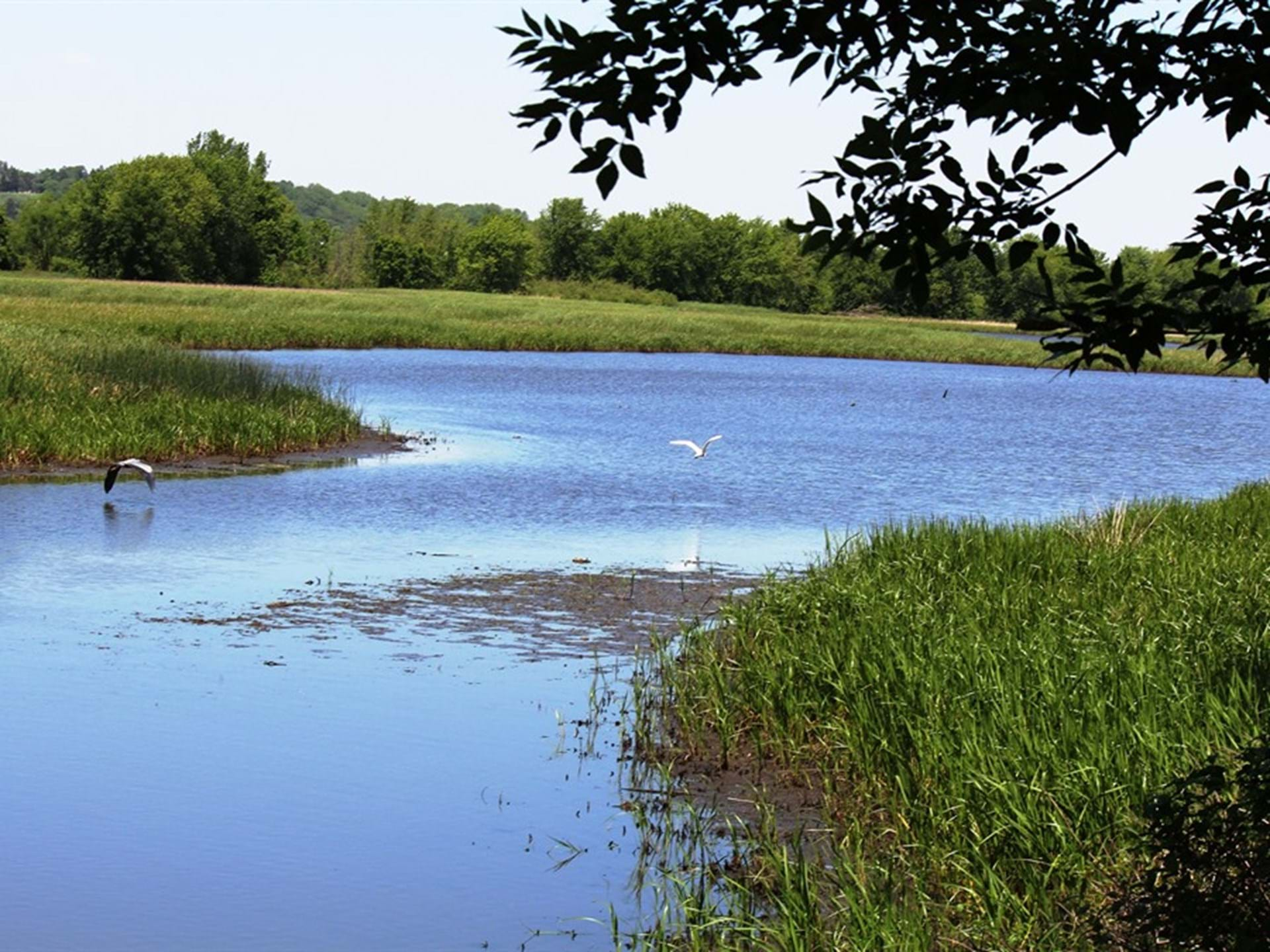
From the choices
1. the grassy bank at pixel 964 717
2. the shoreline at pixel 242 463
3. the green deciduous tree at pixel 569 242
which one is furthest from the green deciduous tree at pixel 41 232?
the grassy bank at pixel 964 717

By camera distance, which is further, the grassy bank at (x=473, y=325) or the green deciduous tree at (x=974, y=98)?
the grassy bank at (x=473, y=325)

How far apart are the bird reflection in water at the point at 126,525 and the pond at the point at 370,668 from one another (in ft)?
0.36

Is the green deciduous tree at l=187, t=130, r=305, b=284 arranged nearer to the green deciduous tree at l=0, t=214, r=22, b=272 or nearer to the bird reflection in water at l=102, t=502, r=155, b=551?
the green deciduous tree at l=0, t=214, r=22, b=272

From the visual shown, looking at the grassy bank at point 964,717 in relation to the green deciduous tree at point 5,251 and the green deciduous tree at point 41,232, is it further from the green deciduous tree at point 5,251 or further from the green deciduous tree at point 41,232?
the green deciduous tree at point 41,232

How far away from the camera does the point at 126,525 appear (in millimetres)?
19422

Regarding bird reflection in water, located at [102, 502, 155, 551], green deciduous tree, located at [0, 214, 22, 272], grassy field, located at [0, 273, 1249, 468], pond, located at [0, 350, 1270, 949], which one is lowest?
bird reflection in water, located at [102, 502, 155, 551]

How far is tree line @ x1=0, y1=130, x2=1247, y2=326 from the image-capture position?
134 m

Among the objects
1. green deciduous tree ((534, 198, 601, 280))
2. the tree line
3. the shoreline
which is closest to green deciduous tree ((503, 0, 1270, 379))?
the shoreline

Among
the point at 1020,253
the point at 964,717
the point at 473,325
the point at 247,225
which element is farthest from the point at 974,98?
the point at 247,225

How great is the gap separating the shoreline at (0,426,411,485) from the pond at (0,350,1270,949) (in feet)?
2.01

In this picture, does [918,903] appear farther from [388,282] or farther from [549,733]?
[388,282]

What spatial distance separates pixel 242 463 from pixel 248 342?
36074 millimetres

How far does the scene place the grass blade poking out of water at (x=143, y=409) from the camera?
24453mm

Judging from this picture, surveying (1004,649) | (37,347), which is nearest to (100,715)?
(1004,649)
